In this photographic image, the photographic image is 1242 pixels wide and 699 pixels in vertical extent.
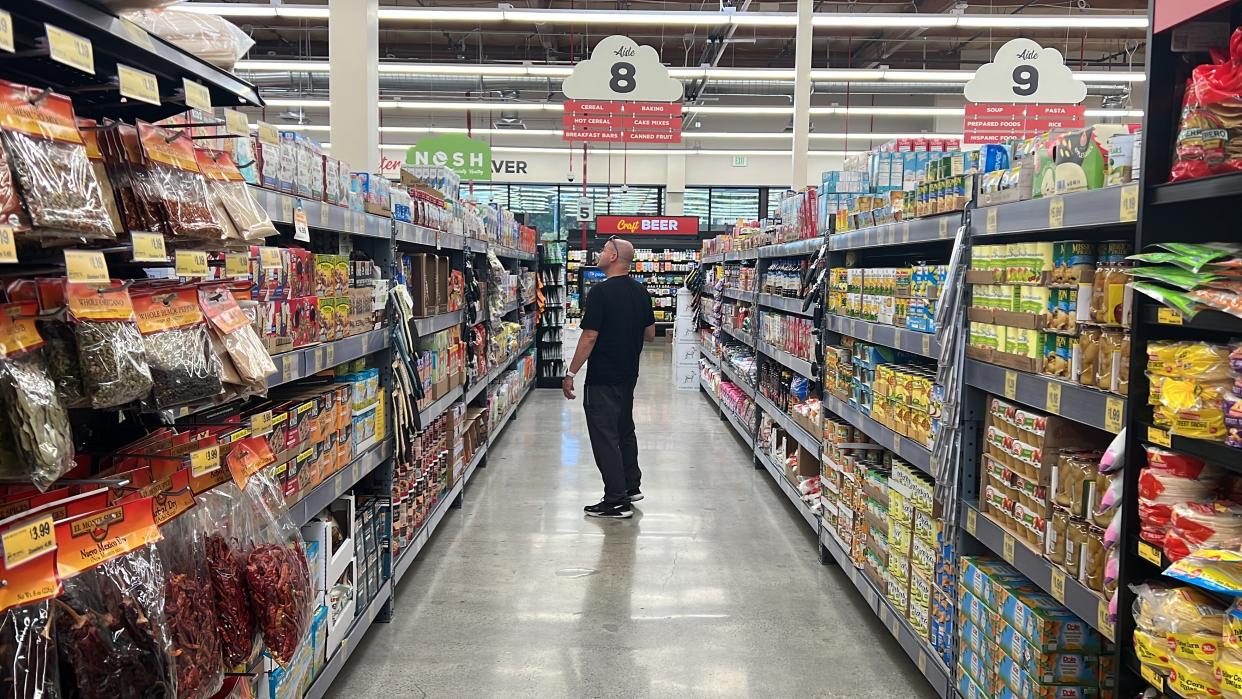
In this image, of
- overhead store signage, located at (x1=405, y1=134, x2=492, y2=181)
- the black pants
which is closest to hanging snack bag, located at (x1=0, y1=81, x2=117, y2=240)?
the black pants

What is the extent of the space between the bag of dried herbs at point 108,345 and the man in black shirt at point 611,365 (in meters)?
4.39

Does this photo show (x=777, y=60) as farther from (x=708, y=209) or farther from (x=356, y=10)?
(x=356, y=10)

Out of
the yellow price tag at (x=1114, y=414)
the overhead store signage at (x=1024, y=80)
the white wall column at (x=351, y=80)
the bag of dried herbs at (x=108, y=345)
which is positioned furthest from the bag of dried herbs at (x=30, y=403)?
the overhead store signage at (x=1024, y=80)

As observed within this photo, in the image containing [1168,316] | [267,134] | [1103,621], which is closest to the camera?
[1168,316]

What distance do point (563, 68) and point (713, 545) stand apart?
7.83 meters

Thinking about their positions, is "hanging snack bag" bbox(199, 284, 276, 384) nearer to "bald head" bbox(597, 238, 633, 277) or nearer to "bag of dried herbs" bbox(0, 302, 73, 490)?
"bag of dried herbs" bbox(0, 302, 73, 490)

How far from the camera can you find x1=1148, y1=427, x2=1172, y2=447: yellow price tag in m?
1.76

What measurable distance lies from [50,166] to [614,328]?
183 inches

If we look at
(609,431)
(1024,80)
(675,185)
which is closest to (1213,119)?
(609,431)

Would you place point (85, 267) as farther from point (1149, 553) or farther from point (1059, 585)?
point (1059, 585)

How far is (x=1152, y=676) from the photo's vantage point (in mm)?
1753

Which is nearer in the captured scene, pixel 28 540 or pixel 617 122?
pixel 28 540

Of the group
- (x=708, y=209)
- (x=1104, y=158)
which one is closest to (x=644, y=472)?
(x=1104, y=158)

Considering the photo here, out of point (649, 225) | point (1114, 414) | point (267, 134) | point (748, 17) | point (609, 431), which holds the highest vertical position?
point (748, 17)
